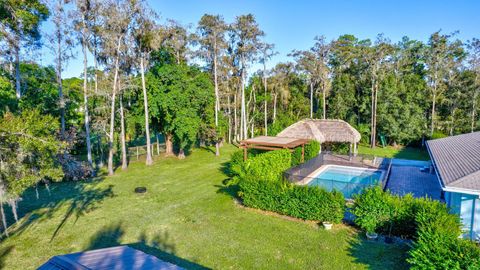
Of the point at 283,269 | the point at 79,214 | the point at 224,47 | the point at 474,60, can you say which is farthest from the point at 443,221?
the point at 474,60

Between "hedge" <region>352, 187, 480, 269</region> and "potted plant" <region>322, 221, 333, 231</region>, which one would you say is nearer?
"hedge" <region>352, 187, 480, 269</region>

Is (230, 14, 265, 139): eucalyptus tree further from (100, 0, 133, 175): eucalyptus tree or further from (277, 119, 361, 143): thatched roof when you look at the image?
(100, 0, 133, 175): eucalyptus tree

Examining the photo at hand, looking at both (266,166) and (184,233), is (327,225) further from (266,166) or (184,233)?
(184,233)

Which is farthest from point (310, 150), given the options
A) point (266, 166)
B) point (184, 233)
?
point (184, 233)

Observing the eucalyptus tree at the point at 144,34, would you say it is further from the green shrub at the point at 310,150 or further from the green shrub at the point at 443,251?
the green shrub at the point at 443,251

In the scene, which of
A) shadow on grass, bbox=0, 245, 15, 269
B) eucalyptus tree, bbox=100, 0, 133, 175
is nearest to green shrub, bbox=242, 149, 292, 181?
shadow on grass, bbox=0, 245, 15, 269

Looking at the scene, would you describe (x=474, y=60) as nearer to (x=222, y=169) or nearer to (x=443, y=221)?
(x=222, y=169)
